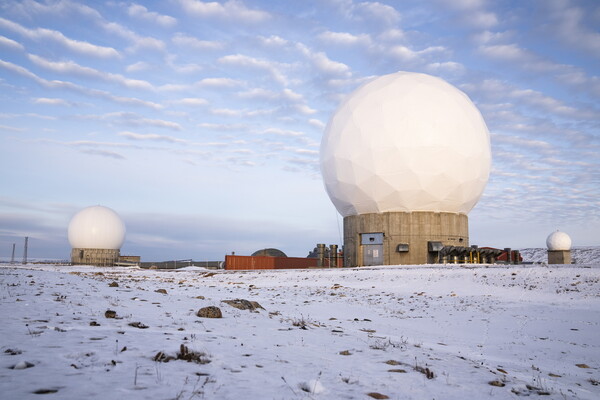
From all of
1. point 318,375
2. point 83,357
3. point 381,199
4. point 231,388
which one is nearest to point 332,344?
point 318,375

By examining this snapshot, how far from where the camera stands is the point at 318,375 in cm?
477

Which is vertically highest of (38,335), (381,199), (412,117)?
(412,117)

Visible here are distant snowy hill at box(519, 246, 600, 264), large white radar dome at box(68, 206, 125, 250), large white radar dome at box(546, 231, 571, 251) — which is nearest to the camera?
large white radar dome at box(546, 231, 571, 251)

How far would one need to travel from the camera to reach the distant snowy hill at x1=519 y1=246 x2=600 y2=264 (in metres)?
67.7

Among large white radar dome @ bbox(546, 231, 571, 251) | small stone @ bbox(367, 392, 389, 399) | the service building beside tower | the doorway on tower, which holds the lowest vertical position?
small stone @ bbox(367, 392, 389, 399)

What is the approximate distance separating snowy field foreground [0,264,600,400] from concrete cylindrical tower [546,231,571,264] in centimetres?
4655

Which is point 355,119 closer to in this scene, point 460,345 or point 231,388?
point 460,345

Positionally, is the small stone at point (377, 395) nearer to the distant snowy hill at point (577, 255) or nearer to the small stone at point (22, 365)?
the small stone at point (22, 365)

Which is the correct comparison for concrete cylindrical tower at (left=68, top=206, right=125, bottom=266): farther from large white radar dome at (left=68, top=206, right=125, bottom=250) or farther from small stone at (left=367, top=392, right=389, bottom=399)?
small stone at (left=367, top=392, right=389, bottom=399)

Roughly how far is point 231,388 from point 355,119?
3307cm

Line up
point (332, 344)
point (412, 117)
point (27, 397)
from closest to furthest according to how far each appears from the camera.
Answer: point (27, 397) < point (332, 344) < point (412, 117)

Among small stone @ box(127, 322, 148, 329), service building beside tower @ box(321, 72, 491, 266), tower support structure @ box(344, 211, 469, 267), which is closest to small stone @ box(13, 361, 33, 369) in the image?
small stone @ box(127, 322, 148, 329)

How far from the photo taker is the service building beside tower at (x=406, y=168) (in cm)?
3350

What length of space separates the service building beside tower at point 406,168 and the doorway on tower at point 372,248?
0.08m
